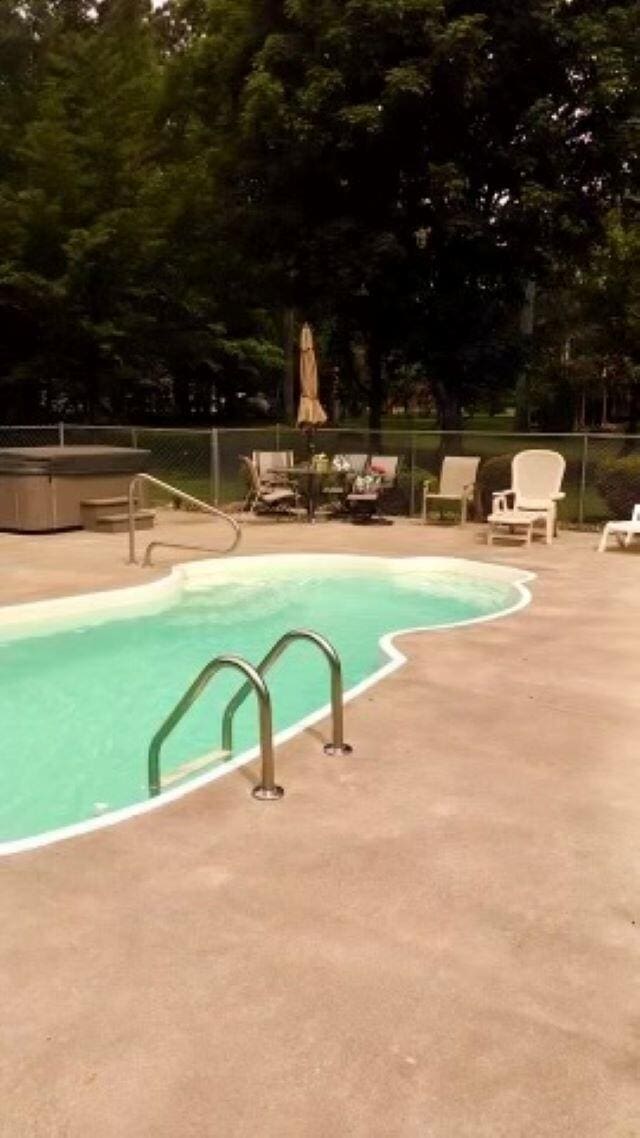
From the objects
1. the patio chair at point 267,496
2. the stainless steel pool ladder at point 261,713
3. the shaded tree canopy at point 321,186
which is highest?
the shaded tree canopy at point 321,186

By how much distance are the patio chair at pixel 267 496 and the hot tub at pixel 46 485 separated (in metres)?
2.58

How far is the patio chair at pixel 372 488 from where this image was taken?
14039 mm

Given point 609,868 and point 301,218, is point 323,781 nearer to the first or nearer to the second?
point 609,868

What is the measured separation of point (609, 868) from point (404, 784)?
3.51ft

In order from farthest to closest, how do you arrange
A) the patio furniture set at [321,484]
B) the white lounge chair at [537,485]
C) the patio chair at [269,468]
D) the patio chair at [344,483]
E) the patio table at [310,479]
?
1. the patio chair at [269,468]
2. the patio chair at [344,483]
3. the patio furniture set at [321,484]
4. the patio table at [310,479]
5. the white lounge chair at [537,485]

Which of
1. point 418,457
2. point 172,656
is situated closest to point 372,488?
point 418,457

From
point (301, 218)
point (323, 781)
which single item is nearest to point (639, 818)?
point (323, 781)

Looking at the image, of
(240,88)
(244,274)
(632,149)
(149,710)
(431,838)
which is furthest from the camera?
(244,274)

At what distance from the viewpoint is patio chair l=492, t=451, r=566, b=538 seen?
40.9 feet

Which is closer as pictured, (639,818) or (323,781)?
(639,818)

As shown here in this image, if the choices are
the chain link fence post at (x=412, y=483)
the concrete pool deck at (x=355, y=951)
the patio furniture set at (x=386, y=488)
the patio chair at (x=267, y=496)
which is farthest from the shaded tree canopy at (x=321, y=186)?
the concrete pool deck at (x=355, y=951)

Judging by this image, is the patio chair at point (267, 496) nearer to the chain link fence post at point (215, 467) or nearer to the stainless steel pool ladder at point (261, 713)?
the chain link fence post at point (215, 467)

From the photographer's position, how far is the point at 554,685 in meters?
5.96

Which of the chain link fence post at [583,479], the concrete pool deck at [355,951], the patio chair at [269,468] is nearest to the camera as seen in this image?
the concrete pool deck at [355,951]
